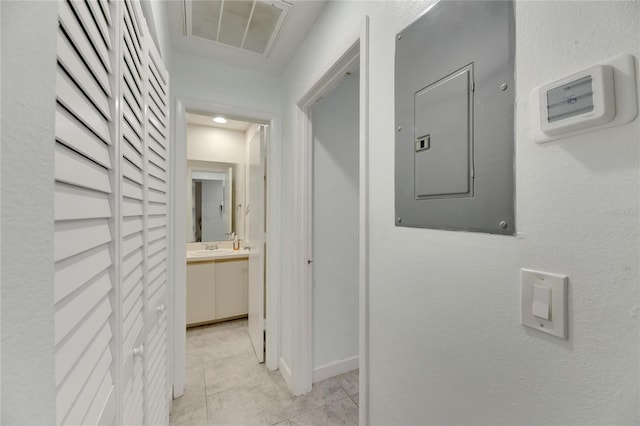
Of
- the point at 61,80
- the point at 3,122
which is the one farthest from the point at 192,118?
the point at 3,122

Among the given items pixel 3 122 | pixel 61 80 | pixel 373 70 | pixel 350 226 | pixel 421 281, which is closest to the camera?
pixel 3 122

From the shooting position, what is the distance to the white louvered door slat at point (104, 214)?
416 mm

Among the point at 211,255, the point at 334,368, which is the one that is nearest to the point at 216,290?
the point at 211,255

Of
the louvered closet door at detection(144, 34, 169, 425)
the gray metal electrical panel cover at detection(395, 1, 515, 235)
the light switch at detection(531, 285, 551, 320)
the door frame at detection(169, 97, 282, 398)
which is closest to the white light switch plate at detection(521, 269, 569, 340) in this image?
the light switch at detection(531, 285, 551, 320)

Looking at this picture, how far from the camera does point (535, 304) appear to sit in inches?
21.4

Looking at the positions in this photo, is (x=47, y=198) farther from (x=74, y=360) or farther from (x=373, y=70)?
(x=373, y=70)

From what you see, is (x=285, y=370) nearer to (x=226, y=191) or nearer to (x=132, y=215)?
(x=132, y=215)

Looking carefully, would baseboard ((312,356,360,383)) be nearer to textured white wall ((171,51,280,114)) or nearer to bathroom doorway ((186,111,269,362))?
bathroom doorway ((186,111,269,362))

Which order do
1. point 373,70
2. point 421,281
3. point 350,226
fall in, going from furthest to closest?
1. point 350,226
2. point 373,70
3. point 421,281

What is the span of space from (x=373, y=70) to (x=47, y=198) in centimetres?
105

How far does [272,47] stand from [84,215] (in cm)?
170

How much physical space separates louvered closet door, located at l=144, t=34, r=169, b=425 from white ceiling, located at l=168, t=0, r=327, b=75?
60 cm

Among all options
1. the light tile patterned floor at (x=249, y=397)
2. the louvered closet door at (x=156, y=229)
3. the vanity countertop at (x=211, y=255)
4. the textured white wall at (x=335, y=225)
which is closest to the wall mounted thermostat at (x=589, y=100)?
the louvered closet door at (x=156, y=229)

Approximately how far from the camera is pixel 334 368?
1987mm
